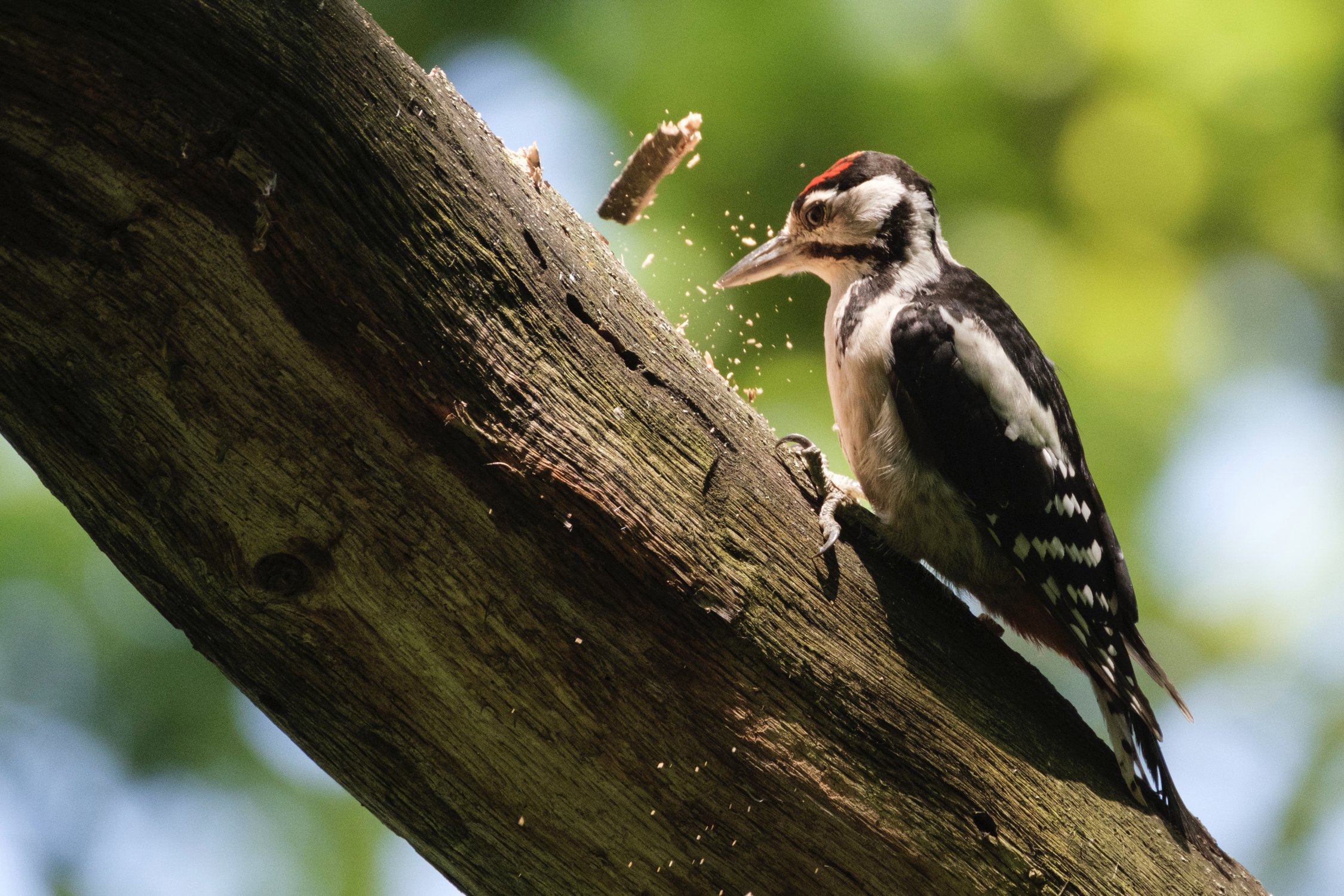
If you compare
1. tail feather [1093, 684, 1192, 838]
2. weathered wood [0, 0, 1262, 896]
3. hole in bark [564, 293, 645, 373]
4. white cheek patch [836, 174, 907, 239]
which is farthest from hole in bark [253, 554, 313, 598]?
white cheek patch [836, 174, 907, 239]

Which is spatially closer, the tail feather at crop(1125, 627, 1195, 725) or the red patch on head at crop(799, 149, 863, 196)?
the tail feather at crop(1125, 627, 1195, 725)

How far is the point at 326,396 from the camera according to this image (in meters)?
1.29

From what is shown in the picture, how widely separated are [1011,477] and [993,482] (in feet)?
0.14

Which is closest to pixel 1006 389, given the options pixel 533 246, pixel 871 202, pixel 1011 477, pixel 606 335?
pixel 1011 477

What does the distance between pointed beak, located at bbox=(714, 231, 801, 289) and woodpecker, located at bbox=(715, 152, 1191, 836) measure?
A: 40cm

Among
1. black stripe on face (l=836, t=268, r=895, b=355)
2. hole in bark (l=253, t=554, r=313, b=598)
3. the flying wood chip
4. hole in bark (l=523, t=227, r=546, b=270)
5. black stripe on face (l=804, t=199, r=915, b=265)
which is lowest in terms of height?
hole in bark (l=253, t=554, r=313, b=598)

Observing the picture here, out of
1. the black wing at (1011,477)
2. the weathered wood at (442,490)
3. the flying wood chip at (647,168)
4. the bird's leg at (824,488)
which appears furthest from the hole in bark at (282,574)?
the black wing at (1011,477)

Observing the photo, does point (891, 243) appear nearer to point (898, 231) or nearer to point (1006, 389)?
point (898, 231)

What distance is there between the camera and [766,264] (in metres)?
2.77

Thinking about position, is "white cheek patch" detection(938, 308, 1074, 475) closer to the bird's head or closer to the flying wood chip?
the bird's head

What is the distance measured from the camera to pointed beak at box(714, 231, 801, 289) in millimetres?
2748

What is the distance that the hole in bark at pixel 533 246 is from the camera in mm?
1476

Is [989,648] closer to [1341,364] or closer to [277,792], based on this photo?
[277,792]

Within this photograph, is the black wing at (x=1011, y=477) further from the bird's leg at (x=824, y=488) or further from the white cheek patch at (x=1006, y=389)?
the bird's leg at (x=824, y=488)
